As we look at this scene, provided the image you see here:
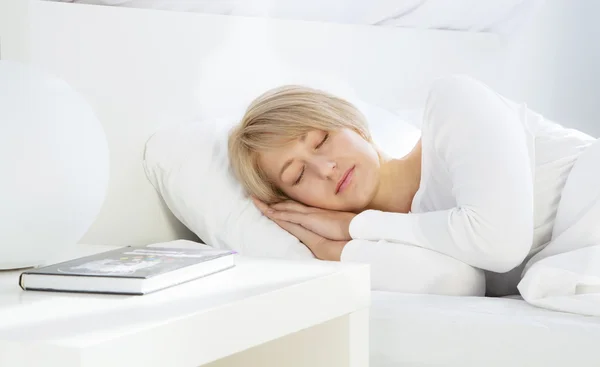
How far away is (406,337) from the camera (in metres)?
1.13

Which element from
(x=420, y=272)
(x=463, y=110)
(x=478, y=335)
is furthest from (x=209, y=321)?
(x=463, y=110)

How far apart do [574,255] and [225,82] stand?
83 centimetres

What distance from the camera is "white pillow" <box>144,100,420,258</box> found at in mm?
1469

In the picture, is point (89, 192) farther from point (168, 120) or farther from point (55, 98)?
point (168, 120)

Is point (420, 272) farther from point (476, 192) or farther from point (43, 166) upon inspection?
point (43, 166)

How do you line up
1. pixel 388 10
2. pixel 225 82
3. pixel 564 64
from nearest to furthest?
pixel 225 82
pixel 388 10
pixel 564 64

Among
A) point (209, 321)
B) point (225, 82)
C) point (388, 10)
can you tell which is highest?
point (388, 10)

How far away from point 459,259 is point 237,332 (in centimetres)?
60

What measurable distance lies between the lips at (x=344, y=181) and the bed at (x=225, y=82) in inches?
12.2

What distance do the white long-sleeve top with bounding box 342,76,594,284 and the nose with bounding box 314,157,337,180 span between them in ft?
0.40

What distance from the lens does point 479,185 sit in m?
1.29

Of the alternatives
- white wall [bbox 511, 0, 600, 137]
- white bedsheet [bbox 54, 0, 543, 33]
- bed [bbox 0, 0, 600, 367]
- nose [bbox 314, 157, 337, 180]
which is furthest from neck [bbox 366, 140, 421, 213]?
white wall [bbox 511, 0, 600, 137]

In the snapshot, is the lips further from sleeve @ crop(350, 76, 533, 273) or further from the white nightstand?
the white nightstand

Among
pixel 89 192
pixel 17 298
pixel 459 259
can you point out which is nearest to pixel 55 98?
pixel 89 192
